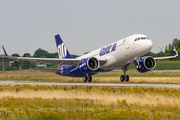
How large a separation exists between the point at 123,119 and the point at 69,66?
30.5 metres

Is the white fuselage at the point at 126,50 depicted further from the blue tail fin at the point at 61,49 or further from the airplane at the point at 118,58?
the blue tail fin at the point at 61,49

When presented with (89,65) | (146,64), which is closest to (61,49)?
(89,65)

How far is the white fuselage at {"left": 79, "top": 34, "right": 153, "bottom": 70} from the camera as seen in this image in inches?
1184

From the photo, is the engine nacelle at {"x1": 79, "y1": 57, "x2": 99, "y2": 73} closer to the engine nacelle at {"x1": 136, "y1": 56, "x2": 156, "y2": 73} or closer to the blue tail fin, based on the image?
the engine nacelle at {"x1": 136, "y1": 56, "x2": 156, "y2": 73}

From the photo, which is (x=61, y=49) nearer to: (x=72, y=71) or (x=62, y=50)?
(x=62, y=50)

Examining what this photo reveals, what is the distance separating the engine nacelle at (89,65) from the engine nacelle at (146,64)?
5.19m

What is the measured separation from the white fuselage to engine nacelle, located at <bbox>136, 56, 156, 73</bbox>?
172cm

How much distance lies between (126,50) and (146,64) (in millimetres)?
4218

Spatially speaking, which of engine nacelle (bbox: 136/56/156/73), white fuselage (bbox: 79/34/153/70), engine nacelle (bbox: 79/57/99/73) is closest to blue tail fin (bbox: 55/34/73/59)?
engine nacelle (bbox: 79/57/99/73)

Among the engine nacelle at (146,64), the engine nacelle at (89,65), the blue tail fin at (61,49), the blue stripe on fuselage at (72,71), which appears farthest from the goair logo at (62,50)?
the engine nacelle at (146,64)

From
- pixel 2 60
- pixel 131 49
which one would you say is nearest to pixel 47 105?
pixel 131 49

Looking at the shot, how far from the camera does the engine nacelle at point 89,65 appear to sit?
33.6 meters

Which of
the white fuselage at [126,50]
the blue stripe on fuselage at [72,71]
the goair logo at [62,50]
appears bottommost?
the blue stripe on fuselage at [72,71]

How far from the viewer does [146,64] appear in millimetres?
34219
